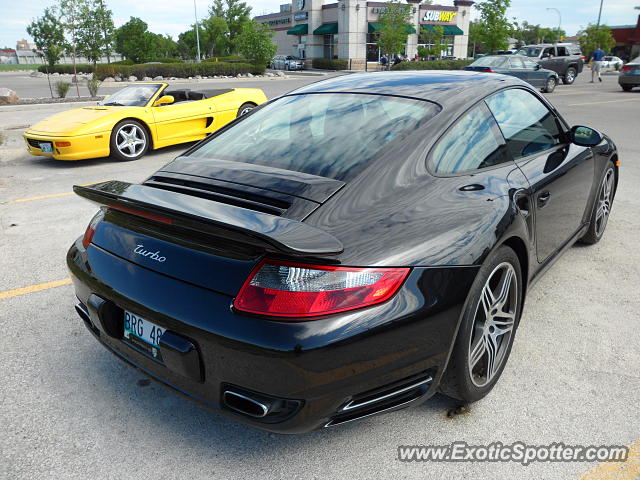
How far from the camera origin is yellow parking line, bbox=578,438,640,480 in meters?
2.02

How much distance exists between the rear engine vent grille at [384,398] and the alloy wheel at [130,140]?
729cm

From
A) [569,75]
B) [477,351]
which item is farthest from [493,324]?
[569,75]

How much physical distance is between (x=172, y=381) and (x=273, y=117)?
1.65 metres

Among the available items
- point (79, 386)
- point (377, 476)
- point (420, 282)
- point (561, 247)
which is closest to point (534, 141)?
point (561, 247)

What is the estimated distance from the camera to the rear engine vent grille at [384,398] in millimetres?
1846

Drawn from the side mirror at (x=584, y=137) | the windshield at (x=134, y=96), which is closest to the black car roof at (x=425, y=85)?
the side mirror at (x=584, y=137)

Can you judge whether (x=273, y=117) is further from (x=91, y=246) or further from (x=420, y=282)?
(x=420, y=282)

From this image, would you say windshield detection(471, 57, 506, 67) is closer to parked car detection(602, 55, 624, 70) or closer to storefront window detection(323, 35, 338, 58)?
storefront window detection(323, 35, 338, 58)

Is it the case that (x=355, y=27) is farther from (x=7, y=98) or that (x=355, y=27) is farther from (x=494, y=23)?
(x=7, y=98)

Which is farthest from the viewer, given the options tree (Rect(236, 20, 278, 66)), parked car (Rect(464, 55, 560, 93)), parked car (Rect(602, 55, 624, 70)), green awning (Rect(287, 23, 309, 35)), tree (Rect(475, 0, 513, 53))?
green awning (Rect(287, 23, 309, 35))

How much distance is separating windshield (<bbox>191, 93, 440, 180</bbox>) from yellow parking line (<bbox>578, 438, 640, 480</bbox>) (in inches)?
61.5

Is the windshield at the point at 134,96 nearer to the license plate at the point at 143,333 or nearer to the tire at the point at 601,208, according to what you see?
the tire at the point at 601,208

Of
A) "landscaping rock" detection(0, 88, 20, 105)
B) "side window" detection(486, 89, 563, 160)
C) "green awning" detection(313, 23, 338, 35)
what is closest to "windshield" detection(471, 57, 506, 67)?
"landscaping rock" detection(0, 88, 20, 105)

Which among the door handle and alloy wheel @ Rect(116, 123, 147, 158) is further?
alloy wheel @ Rect(116, 123, 147, 158)
